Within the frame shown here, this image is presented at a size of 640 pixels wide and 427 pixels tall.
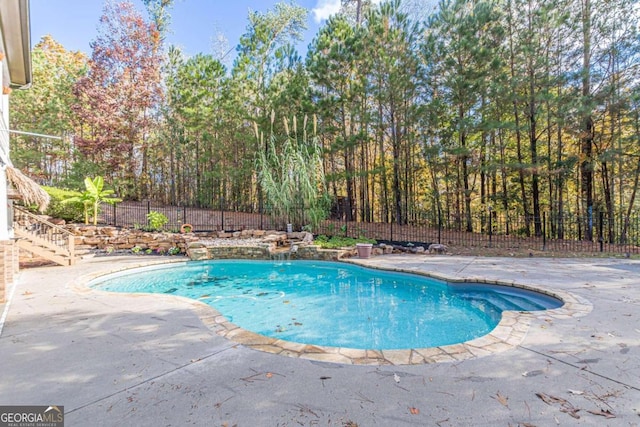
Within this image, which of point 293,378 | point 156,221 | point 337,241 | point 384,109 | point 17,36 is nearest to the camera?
point 293,378

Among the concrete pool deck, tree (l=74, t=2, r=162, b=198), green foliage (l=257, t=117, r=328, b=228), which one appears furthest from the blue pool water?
tree (l=74, t=2, r=162, b=198)

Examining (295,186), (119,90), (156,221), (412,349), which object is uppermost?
(119,90)

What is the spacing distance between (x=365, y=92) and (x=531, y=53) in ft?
16.5

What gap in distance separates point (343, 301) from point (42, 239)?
7179 millimetres

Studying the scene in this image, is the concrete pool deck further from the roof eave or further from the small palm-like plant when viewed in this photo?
the small palm-like plant

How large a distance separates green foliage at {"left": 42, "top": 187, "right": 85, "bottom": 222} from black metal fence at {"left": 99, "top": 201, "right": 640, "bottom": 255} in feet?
2.66

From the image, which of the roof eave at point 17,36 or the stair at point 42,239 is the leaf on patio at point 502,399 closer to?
the roof eave at point 17,36

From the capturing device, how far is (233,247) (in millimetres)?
8875

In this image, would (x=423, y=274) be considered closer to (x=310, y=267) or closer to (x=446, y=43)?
(x=310, y=267)

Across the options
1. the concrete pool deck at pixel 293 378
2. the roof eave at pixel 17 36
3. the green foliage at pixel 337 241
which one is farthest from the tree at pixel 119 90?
the concrete pool deck at pixel 293 378

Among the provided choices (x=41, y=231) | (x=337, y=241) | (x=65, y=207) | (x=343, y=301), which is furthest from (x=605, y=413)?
(x=65, y=207)

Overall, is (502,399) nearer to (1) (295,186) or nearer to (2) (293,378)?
(2) (293,378)

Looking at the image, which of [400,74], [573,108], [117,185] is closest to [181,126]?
[117,185]

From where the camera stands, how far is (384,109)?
11.9 metres
